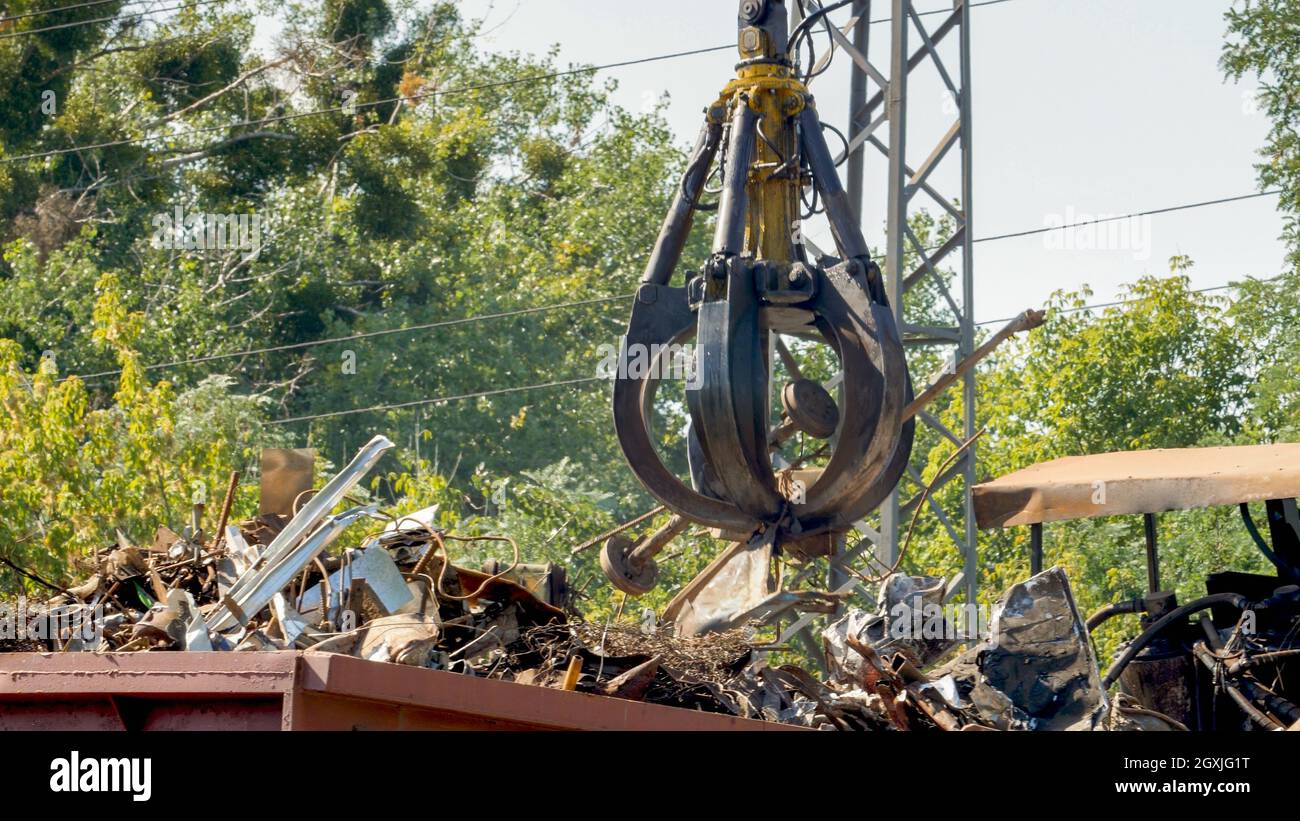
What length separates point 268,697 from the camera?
4406 millimetres

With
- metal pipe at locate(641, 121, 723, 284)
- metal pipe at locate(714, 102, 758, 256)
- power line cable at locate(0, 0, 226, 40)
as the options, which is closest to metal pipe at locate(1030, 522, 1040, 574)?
metal pipe at locate(714, 102, 758, 256)

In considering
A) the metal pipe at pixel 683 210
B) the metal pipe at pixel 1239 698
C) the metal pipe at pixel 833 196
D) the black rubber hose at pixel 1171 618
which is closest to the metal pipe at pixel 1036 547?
the black rubber hose at pixel 1171 618

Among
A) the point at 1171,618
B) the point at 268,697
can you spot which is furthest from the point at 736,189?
the point at 268,697

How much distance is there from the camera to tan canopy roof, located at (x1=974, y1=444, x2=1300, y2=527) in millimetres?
6609

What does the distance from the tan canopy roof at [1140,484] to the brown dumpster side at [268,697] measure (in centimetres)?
272

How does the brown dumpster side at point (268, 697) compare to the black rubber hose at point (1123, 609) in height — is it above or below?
below

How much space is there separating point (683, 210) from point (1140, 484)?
8.87 feet

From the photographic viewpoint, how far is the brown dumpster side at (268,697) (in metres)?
4.36

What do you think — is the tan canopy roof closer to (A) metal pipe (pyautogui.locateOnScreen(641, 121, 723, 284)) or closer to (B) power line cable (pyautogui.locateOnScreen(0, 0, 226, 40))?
(A) metal pipe (pyautogui.locateOnScreen(641, 121, 723, 284))

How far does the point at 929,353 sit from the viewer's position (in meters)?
36.4

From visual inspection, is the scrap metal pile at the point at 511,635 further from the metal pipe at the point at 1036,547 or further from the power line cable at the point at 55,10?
the power line cable at the point at 55,10

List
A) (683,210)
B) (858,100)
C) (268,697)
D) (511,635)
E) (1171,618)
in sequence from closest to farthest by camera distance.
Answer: (268,697) → (511,635) → (1171,618) → (683,210) → (858,100)

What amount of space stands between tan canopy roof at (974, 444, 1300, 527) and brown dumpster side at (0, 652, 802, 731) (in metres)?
2.72

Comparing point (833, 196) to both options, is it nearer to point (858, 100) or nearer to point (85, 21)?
point (858, 100)
